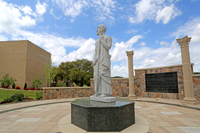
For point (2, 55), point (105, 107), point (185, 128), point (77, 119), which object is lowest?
point (185, 128)

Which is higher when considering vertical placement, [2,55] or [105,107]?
[2,55]

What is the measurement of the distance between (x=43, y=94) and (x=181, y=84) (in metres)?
12.9

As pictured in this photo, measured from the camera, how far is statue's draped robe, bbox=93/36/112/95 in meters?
4.46

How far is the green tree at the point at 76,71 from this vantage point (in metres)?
28.4

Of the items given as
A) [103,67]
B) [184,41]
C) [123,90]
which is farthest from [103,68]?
[123,90]

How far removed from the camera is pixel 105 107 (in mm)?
3350

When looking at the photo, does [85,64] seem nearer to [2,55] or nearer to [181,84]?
[2,55]

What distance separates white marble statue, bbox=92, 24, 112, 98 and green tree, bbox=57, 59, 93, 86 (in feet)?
78.2

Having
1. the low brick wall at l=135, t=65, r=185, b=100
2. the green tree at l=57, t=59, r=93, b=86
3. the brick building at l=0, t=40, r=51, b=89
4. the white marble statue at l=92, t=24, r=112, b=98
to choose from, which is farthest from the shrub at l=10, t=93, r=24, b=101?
the green tree at l=57, t=59, r=93, b=86

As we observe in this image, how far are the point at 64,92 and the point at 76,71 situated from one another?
1755cm

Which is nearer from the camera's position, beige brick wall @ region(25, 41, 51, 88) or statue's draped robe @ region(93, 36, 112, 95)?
statue's draped robe @ region(93, 36, 112, 95)

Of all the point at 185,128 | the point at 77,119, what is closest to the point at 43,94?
the point at 77,119

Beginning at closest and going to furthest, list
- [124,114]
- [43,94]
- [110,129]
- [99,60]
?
1. [110,129]
2. [124,114]
3. [99,60]
4. [43,94]

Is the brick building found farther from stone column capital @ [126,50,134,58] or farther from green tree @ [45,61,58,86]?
stone column capital @ [126,50,134,58]
